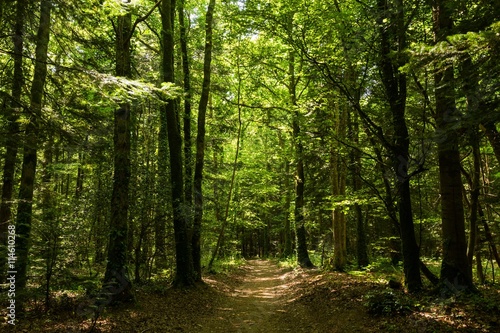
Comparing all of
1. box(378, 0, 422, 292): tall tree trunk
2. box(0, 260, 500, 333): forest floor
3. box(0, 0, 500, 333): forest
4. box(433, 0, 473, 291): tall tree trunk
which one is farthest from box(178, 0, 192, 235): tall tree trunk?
box(433, 0, 473, 291): tall tree trunk

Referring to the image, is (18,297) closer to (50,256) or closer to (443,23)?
(50,256)

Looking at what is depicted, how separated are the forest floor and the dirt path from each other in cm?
3

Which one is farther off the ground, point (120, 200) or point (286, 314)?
point (120, 200)

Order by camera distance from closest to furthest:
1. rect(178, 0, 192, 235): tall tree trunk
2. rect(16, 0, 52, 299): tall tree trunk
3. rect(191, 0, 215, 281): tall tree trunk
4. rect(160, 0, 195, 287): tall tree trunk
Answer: rect(16, 0, 52, 299): tall tree trunk → rect(160, 0, 195, 287): tall tree trunk → rect(178, 0, 192, 235): tall tree trunk → rect(191, 0, 215, 281): tall tree trunk

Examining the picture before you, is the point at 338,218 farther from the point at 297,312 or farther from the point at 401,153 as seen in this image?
the point at 401,153

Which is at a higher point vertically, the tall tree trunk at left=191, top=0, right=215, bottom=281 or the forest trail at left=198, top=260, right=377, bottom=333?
the tall tree trunk at left=191, top=0, right=215, bottom=281

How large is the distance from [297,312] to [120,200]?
612cm

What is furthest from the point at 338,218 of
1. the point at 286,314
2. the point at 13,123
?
the point at 13,123

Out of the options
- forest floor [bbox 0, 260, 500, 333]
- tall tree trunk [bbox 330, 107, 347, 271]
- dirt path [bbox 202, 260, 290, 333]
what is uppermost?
tall tree trunk [bbox 330, 107, 347, 271]

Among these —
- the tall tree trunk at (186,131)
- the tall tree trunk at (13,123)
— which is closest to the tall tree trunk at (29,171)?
the tall tree trunk at (13,123)

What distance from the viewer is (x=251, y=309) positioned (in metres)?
10.8

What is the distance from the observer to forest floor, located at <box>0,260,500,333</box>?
622 cm

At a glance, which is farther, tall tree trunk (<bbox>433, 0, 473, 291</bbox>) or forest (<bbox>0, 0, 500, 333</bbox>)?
tall tree trunk (<bbox>433, 0, 473, 291</bbox>)

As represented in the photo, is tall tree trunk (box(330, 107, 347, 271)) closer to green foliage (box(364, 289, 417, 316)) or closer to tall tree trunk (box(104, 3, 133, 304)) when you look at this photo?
green foliage (box(364, 289, 417, 316))
